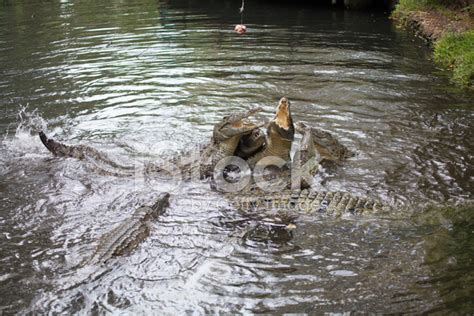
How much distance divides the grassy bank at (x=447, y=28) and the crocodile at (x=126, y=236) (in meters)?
8.45

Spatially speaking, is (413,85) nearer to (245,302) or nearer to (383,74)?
(383,74)

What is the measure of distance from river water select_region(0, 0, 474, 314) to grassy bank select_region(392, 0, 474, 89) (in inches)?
19.3

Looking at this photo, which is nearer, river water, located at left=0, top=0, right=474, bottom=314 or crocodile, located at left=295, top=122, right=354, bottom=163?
river water, located at left=0, top=0, right=474, bottom=314

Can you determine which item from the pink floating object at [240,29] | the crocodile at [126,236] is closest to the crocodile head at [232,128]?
the crocodile at [126,236]

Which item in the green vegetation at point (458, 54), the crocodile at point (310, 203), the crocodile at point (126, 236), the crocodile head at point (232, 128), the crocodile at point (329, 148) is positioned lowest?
the crocodile at point (126, 236)

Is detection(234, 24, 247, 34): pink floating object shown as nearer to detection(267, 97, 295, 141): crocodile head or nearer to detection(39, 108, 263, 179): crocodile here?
detection(39, 108, 263, 179): crocodile

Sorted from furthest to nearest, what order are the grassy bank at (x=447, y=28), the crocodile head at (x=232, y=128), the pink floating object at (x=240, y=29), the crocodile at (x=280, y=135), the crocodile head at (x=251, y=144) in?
the pink floating object at (x=240, y=29)
the grassy bank at (x=447, y=28)
the crocodile head at (x=251, y=144)
the crocodile head at (x=232, y=128)
the crocodile at (x=280, y=135)

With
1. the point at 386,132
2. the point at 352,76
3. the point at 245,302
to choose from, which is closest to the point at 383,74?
the point at 352,76

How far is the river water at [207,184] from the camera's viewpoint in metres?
5.09

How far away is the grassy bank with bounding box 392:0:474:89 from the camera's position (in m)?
12.4

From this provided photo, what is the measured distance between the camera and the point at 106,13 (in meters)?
23.2

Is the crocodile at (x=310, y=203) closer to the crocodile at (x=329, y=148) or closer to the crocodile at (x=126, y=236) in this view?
the crocodile at (x=126, y=236)

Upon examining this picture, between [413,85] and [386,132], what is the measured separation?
328cm

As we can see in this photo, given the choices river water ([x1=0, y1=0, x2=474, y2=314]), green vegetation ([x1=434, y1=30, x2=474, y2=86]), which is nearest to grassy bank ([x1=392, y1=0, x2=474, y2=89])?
green vegetation ([x1=434, y1=30, x2=474, y2=86])
